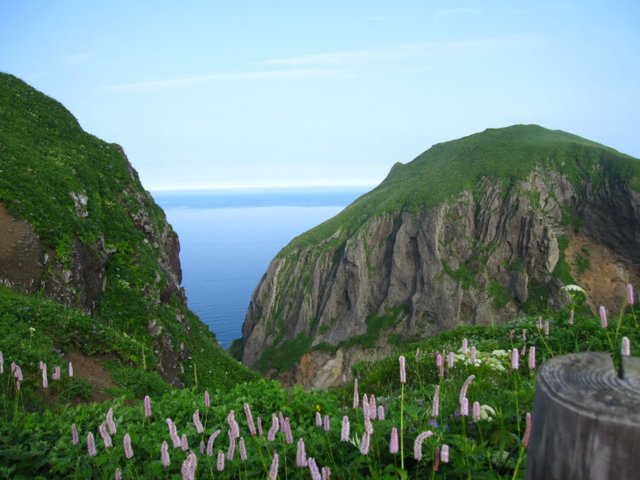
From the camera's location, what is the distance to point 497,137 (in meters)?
121

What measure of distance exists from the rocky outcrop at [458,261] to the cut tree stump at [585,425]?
90309mm

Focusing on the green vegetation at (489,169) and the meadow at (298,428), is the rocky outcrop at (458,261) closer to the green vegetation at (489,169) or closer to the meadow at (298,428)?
the green vegetation at (489,169)

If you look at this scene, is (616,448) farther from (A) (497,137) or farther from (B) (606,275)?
(A) (497,137)

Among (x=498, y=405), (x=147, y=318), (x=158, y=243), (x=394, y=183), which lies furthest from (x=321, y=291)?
(x=498, y=405)

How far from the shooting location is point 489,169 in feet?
345

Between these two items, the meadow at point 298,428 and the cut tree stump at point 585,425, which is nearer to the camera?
the cut tree stump at point 585,425

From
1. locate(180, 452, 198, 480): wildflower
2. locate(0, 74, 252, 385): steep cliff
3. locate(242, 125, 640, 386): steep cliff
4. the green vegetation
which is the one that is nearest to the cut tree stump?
locate(180, 452, 198, 480): wildflower

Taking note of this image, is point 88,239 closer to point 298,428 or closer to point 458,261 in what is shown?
point 298,428

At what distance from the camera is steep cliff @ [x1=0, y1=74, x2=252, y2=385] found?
1817 cm

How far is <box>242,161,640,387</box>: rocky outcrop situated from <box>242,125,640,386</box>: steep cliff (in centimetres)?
22

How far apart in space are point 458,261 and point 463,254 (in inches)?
74.6

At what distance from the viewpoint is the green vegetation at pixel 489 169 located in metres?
99.1

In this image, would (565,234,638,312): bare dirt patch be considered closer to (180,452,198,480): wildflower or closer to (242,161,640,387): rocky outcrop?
(242,161,640,387): rocky outcrop

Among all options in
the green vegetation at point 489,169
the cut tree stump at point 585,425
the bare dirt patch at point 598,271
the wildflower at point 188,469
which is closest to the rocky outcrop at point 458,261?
the bare dirt patch at point 598,271
